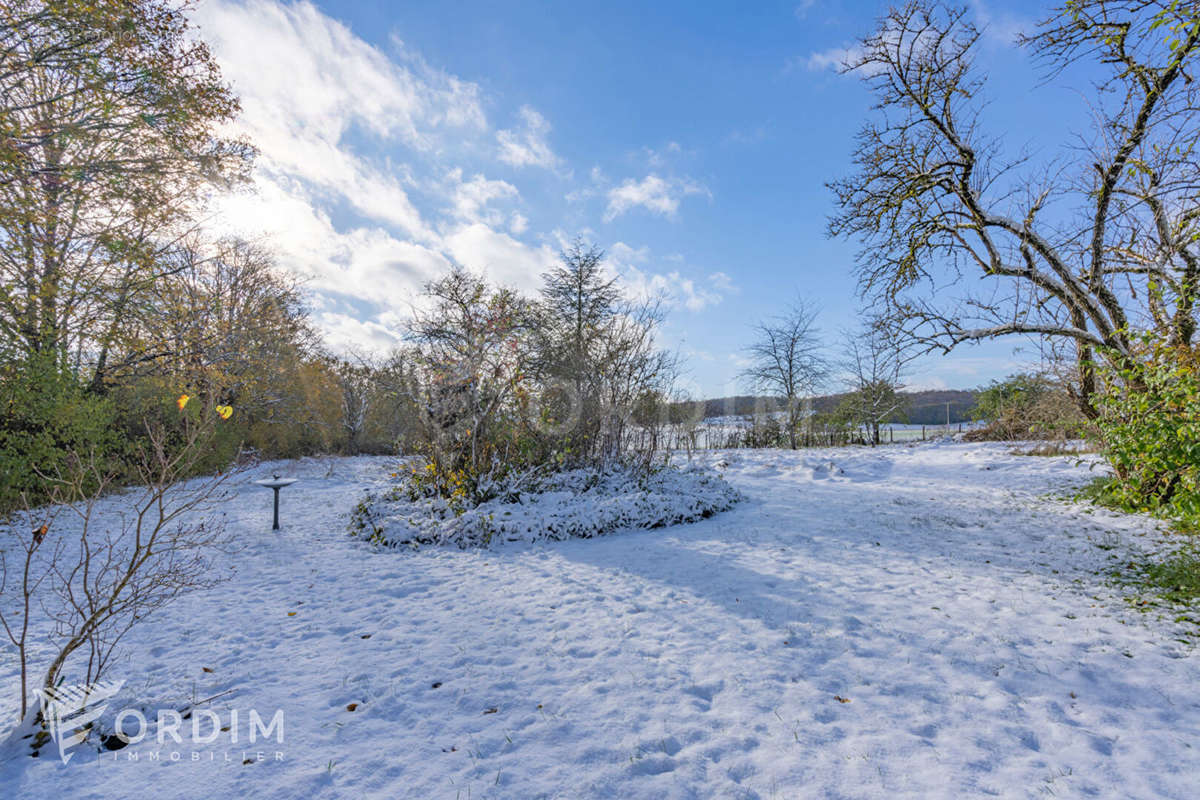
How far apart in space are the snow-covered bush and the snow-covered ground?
2.37 feet

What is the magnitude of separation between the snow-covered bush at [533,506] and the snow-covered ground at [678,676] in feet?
2.37

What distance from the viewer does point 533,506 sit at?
7.63 m

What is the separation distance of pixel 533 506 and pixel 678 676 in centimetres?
464

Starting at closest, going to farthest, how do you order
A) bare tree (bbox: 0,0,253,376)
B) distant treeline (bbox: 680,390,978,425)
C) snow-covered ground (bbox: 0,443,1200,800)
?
snow-covered ground (bbox: 0,443,1200,800), bare tree (bbox: 0,0,253,376), distant treeline (bbox: 680,390,978,425)

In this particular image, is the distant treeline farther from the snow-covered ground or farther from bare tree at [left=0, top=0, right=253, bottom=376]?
bare tree at [left=0, top=0, right=253, bottom=376]

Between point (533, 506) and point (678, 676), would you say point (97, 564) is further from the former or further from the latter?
point (678, 676)

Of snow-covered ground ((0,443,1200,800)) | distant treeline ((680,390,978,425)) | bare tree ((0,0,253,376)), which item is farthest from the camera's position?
distant treeline ((680,390,978,425))

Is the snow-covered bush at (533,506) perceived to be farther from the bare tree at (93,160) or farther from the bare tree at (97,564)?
the bare tree at (93,160)

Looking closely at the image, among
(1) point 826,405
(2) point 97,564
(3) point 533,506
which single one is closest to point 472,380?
(3) point 533,506

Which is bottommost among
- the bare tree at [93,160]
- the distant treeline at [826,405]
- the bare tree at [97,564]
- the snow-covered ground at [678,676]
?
the snow-covered ground at [678,676]

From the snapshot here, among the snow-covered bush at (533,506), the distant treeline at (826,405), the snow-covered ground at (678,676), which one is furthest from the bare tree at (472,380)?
the distant treeline at (826,405)

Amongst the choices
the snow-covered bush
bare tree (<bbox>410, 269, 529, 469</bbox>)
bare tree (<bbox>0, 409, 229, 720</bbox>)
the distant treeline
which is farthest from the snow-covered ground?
the distant treeline

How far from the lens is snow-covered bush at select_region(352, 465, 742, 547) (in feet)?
22.9

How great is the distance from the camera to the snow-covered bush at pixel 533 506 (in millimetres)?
6980
